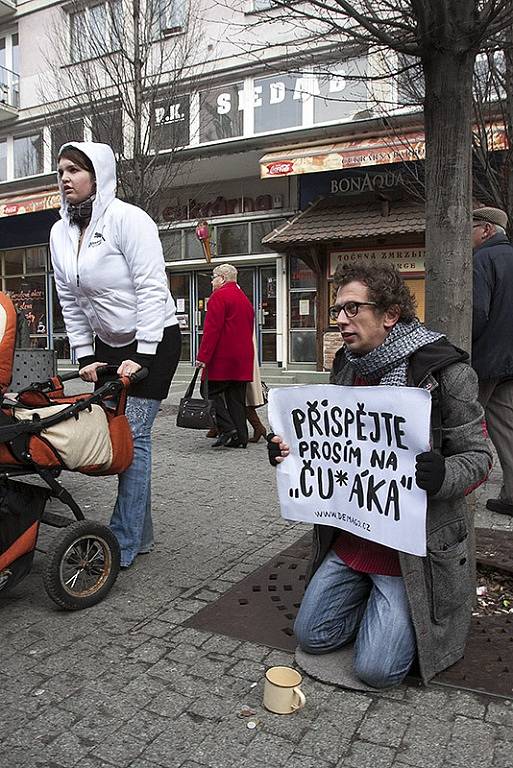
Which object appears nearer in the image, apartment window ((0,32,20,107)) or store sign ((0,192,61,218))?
store sign ((0,192,61,218))

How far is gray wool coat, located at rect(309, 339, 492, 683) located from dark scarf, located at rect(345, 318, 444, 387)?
0.11ft

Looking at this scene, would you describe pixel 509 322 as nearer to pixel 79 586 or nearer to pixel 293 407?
pixel 293 407

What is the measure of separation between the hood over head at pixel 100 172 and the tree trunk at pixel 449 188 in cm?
165

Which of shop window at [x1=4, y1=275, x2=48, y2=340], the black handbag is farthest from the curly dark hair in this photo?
shop window at [x1=4, y1=275, x2=48, y2=340]

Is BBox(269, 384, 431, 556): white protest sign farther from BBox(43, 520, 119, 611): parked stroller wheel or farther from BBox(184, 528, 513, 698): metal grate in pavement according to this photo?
BBox(43, 520, 119, 611): parked stroller wheel

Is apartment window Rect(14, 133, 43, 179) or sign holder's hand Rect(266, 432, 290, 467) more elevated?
apartment window Rect(14, 133, 43, 179)

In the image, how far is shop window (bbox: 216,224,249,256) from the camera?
1683cm

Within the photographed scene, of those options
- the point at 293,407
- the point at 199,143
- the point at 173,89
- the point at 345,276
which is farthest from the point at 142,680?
the point at 199,143

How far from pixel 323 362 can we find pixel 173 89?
657cm

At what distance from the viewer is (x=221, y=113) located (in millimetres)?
16031

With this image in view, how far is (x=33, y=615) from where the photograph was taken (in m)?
3.34

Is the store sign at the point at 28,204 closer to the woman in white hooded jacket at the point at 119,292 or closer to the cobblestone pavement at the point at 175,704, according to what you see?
the woman in white hooded jacket at the point at 119,292

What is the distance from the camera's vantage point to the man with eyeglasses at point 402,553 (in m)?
2.60

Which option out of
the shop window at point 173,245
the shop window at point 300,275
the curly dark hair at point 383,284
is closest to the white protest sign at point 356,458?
the curly dark hair at point 383,284
